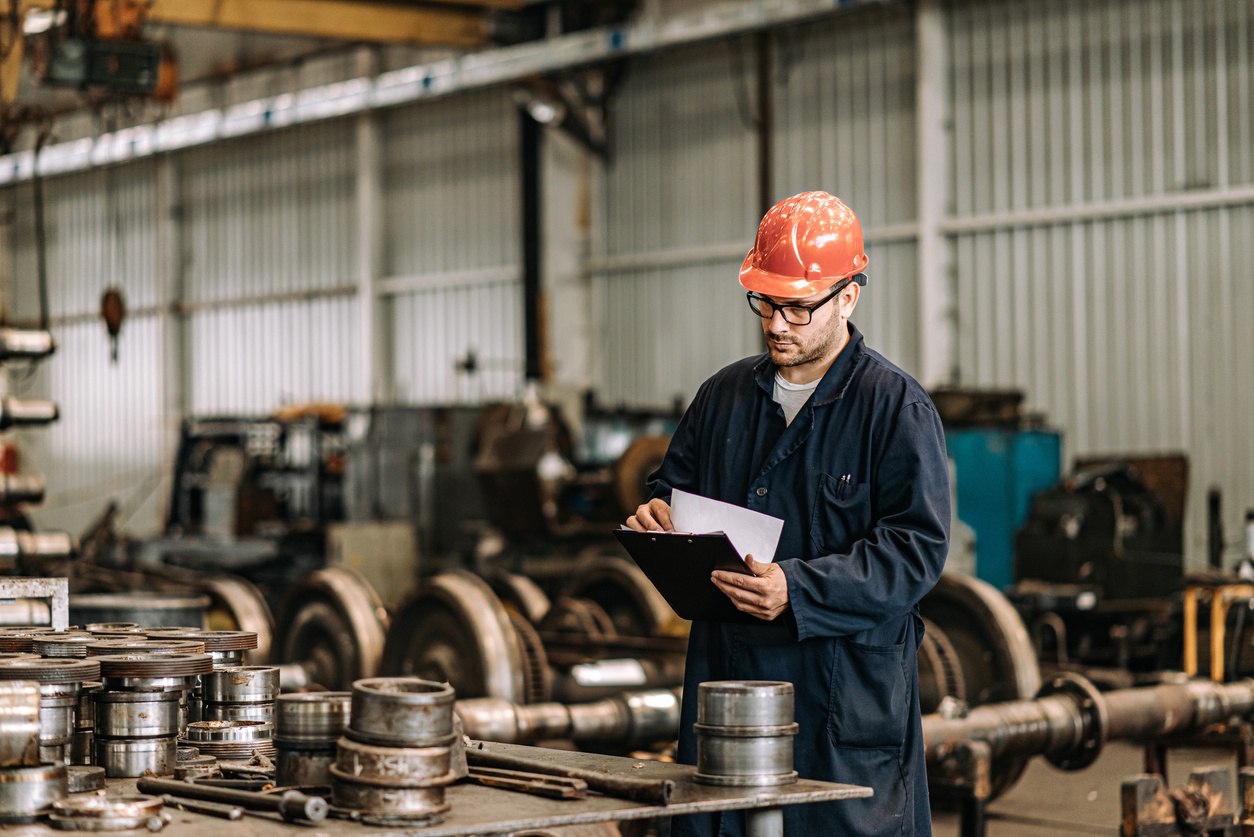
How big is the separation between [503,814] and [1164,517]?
7937mm

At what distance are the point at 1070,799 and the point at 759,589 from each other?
4741mm

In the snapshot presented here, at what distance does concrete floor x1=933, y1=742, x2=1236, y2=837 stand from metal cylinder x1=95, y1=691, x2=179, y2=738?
407 cm

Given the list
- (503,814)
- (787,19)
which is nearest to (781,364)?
(503,814)

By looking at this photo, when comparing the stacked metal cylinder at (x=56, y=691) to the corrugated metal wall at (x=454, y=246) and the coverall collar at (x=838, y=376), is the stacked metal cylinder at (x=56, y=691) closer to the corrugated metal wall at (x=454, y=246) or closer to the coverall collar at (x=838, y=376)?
the coverall collar at (x=838, y=376)

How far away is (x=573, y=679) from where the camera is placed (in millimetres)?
6676

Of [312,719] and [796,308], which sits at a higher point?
[796,308]

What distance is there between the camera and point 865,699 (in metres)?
2.75

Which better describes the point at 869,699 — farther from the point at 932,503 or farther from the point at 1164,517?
the point at 1164,517

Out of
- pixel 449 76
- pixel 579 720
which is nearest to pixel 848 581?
pixel 579 720

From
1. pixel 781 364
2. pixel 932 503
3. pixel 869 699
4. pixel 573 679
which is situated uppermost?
pixel 781 364

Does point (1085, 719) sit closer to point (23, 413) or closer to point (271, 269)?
point (23, 413)

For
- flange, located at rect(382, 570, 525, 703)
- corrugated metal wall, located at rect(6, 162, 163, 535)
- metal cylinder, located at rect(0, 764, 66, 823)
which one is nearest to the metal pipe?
flange, located at rect(382, 570, 525, 703)

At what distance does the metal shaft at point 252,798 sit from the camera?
6.99ft

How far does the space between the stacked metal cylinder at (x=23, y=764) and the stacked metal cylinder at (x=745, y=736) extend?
34.7 inches
